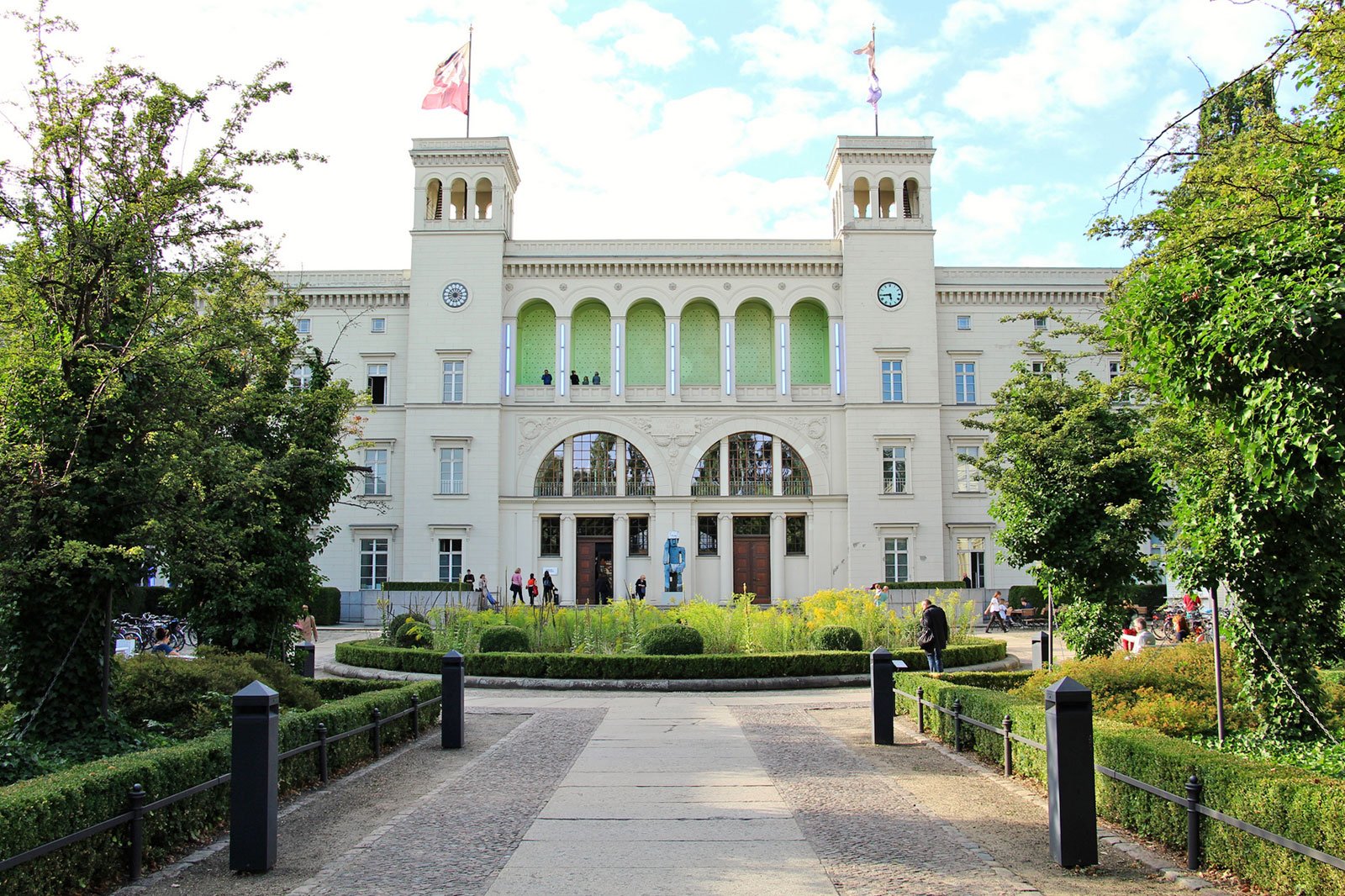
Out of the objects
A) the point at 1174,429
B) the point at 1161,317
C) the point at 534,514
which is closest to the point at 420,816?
the point at 1161,317

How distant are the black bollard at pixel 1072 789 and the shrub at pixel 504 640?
15.8 meters

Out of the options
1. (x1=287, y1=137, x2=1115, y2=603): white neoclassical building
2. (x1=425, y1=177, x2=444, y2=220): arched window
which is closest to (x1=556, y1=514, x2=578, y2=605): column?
(x1=287, y1=137, x2=1115, y2=603): white neoclassical building

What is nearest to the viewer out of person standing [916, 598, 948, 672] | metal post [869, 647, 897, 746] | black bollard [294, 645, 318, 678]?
metal post [869, 647, 897, 746]

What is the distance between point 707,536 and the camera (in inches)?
1737

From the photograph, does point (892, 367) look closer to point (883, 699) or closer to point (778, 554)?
point (778, 554)

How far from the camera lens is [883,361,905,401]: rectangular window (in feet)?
145

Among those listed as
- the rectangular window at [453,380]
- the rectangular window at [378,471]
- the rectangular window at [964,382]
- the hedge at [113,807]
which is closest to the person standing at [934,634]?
the hedge at [113,807]

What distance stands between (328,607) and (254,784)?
35137 millimetres

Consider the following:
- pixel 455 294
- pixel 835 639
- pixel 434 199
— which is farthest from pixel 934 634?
pixel 434 199

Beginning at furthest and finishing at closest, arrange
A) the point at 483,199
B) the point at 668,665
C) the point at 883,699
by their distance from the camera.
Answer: the point at 483,199 < the point at 668,665 < the point at 883,699

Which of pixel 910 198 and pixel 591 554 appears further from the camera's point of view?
pixel 910 198

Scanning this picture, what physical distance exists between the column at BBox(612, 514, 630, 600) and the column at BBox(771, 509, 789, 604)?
6163 millimetres

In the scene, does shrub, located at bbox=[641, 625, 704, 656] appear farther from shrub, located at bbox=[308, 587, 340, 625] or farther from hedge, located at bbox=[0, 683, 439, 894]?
shrub, located at bbox=[308, 587, 340, 625]

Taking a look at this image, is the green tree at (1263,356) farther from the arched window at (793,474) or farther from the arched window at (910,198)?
the arched window at (910,198)
